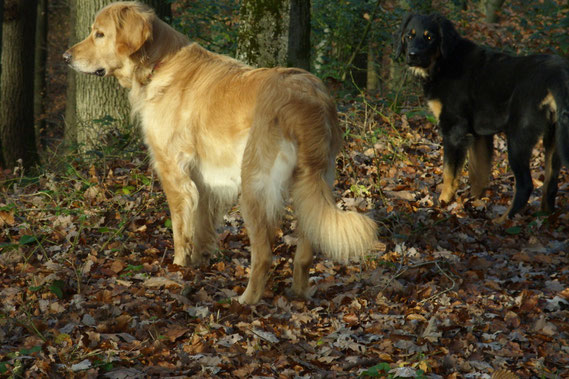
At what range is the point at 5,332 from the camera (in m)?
3.58

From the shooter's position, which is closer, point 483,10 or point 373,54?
point 373,54

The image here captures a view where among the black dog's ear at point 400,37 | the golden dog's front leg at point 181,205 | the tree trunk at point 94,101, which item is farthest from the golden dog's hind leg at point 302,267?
the tree trunk at point 94,101

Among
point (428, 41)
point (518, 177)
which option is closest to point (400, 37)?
point (428, 41)

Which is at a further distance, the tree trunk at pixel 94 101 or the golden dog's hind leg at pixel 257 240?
the tree trunk at pixel 94 101

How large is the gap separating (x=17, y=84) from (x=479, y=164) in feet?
26.0

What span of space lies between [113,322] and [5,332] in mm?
598

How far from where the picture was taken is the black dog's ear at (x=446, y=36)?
6.38 m

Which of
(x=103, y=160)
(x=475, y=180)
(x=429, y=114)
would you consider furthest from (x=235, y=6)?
(x=475, y=180)

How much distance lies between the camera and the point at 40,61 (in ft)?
49.0

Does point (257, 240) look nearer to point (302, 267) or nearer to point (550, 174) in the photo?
point (302, 267)

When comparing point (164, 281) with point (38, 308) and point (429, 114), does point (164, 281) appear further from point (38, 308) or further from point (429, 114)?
point (429, 114)

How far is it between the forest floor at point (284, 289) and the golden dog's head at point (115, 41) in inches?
50.8

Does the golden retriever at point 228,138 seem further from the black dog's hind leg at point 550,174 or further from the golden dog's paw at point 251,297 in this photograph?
the black dog's hind leg at point 550,174

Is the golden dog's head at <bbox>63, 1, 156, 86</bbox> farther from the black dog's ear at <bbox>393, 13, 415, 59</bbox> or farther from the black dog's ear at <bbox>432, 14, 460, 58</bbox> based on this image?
the black dog's ear at <bbox>432, 14, 460, 58</bbox>
